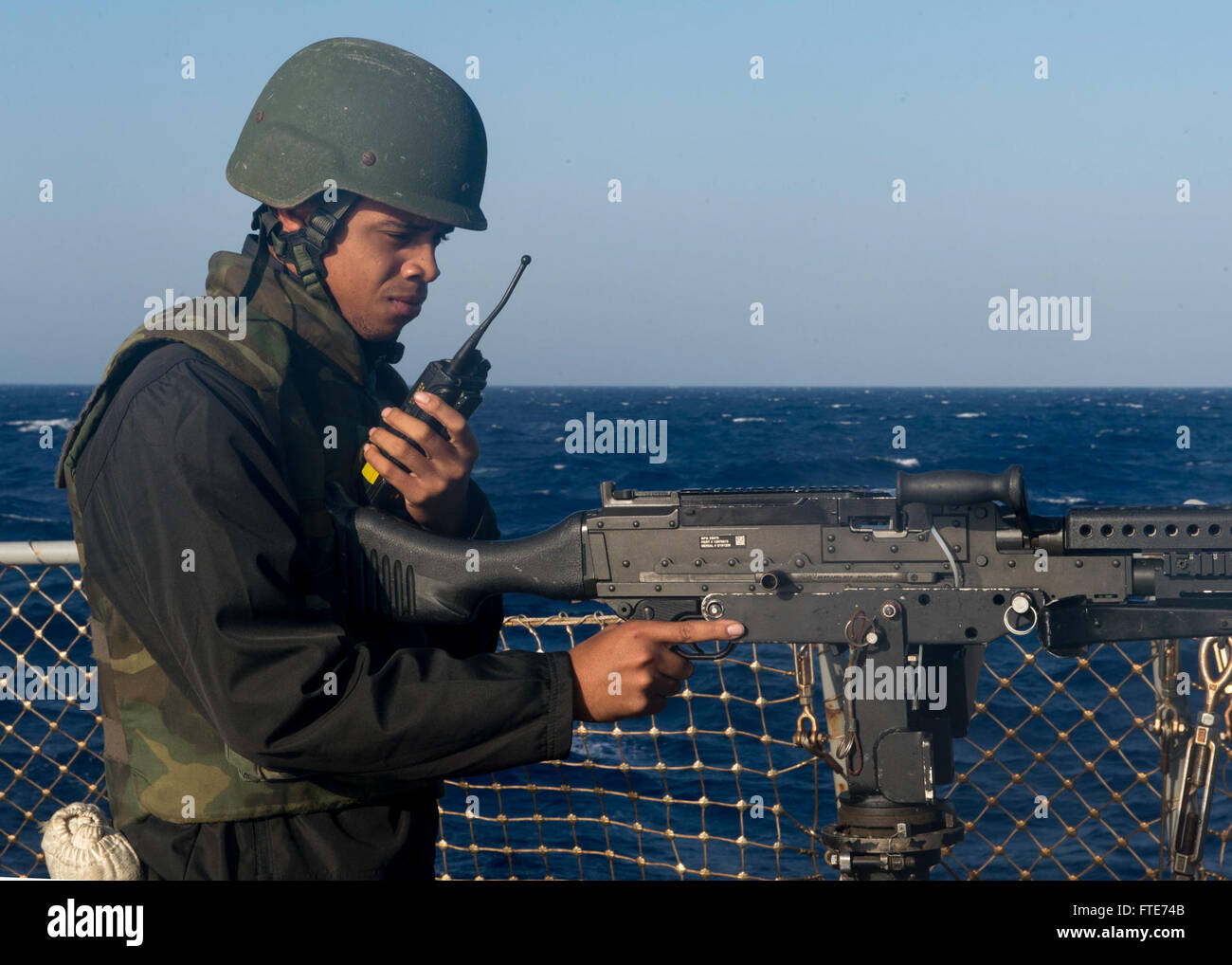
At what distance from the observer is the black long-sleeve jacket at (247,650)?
2750 millimetres

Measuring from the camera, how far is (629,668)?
304 cm

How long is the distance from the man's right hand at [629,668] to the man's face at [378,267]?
1.07 m

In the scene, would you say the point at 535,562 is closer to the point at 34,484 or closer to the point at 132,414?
the point at 132,414

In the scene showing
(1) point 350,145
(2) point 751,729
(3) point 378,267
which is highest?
(1) point 350,145

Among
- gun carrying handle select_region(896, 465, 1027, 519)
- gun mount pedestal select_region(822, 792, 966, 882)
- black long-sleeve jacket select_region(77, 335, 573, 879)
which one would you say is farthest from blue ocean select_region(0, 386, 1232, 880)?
black long-sleeve jacket select_region(77, 335, 573, 879)

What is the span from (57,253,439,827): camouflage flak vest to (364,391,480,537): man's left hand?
0.16 meters

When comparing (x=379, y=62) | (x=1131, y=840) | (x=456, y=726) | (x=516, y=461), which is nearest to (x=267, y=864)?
(x=456, y=726)

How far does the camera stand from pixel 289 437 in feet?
10.4

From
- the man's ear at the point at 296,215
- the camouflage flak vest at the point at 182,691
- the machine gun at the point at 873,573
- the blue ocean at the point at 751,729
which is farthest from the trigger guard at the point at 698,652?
the blue ocean at the point at 751,729

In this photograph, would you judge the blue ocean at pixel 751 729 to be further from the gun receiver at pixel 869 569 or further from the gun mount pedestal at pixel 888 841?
the gun receiver at pixel 869 569

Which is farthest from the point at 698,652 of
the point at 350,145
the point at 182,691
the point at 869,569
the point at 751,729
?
the point at 751,729

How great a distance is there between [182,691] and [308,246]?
120 centimetres

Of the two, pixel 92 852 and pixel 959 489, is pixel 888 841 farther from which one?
pixel 92 852
